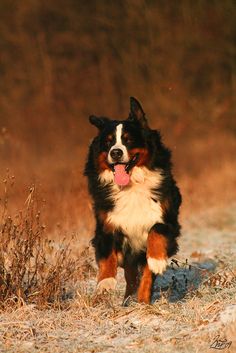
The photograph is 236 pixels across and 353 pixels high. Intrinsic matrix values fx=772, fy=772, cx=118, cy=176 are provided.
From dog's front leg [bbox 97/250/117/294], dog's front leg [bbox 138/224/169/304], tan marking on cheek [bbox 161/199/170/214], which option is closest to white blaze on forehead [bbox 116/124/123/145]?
tan marking on cheek [bbox 161/199/170/214]

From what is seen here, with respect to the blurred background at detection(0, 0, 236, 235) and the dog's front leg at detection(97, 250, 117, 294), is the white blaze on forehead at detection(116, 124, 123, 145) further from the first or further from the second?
the blurred background at detection(0, 0, 236, 235)

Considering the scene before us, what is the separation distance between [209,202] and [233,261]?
5.52 meters

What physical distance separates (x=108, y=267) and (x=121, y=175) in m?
0.78

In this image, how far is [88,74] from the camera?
24891 millimetres

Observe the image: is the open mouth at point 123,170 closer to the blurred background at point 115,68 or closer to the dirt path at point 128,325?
the dirt path at point 128,325

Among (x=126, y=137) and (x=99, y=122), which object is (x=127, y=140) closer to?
(x=126, y=137)

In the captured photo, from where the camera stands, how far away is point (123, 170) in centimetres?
649

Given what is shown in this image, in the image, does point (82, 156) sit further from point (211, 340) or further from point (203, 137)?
point (211, 340)

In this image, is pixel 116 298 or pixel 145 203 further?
pixel 116 298

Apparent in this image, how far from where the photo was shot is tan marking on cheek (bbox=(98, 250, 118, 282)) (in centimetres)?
645

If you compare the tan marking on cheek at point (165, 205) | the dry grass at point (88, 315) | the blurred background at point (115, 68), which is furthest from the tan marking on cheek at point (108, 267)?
the blurred background at point (115, 68)

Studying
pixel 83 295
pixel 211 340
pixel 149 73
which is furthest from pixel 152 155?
pixel 149 73

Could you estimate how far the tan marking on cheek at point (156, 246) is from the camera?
633cm

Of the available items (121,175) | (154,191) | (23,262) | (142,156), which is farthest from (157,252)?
(23,262)
